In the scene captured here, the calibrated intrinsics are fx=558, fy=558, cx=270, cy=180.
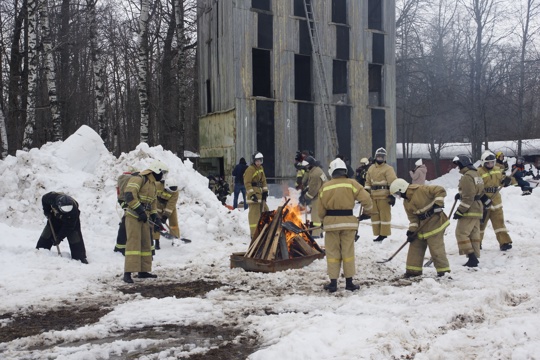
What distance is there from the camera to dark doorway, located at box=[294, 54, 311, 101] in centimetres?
2283

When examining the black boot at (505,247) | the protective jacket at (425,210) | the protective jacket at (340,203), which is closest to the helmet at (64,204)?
the protective jacket at (340,203)

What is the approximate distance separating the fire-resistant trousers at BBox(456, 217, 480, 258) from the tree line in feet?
40.7

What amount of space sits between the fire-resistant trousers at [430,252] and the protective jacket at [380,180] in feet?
10.5

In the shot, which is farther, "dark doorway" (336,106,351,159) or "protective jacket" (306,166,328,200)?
"dark doorway" (336,106,351,159)

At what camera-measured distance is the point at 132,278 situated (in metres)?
9.44

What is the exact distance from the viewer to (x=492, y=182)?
423 inches

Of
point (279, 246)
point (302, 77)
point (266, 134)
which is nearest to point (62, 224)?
point (279, 246)

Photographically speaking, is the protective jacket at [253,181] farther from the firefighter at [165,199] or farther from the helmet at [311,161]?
the firefighter at [165,199]

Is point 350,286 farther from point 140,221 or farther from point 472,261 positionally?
point 140,221

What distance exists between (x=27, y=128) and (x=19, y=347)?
43.5ft

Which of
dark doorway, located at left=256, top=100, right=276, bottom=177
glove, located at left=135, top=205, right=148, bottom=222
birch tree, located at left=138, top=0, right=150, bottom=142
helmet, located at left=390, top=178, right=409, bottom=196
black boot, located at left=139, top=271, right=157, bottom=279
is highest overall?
birch tree, located at left=138, top=0, right=150, bottom=142

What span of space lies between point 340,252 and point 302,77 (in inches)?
638

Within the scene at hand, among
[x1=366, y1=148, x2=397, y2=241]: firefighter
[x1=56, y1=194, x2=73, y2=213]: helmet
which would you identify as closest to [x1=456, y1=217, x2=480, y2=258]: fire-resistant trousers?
[x1=366, y1=148, x2=397, y2=241]: firefighter

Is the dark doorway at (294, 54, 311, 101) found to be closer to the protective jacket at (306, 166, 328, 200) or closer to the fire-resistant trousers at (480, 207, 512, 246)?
the protective jacket at (306, 166, 328, 200)
